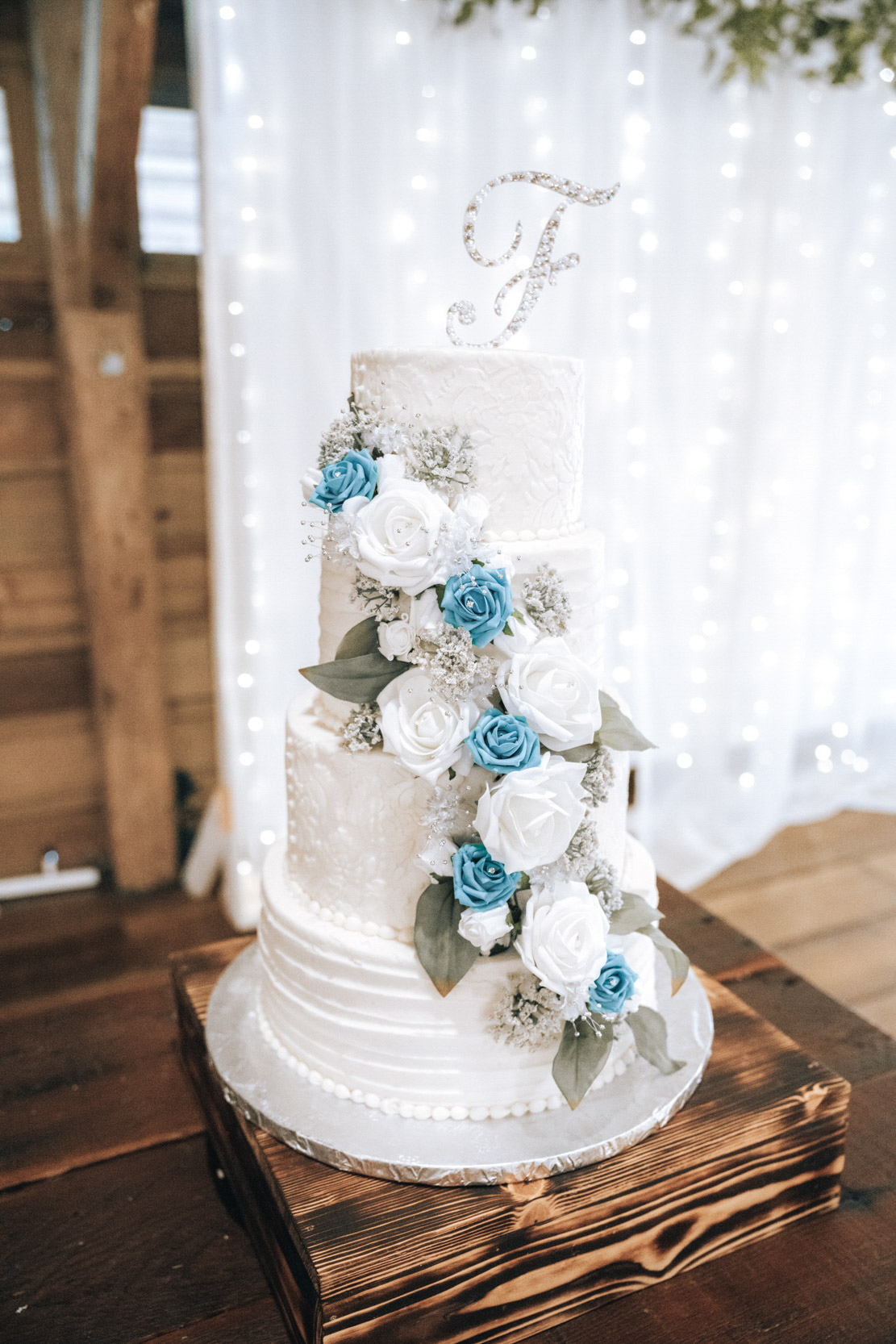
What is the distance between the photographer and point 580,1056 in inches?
38.8

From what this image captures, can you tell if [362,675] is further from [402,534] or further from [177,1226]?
[177,1226]

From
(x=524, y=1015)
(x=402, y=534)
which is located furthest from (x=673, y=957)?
(x=402, y=534)

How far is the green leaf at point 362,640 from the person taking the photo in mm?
995

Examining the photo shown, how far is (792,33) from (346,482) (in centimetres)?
219

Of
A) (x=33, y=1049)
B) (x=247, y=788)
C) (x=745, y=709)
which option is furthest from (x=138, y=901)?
(x=745, y=709)

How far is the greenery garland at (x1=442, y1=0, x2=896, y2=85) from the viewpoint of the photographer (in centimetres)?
225

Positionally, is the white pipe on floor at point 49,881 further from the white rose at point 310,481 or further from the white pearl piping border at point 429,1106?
the white rose at point 310,481

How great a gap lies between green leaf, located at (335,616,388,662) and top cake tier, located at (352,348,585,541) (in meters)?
0.15

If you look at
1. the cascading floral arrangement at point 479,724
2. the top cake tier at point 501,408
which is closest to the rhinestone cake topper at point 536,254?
the top cake tier at point 501,408

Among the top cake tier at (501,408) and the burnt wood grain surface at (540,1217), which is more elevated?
the top cake tier at (501,408)

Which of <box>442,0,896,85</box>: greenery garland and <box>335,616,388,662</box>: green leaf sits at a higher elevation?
<box>442,0,896,85</box>: greenery garland

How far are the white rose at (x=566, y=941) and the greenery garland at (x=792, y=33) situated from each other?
2.10m

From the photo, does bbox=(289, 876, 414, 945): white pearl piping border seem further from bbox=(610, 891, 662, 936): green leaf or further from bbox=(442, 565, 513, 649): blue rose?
bbox=(442, 565, 513, 649): blue rose

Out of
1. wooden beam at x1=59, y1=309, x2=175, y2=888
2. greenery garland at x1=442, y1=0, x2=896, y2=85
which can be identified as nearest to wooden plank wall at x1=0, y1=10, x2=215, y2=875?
wooden beam at x1=59, y1=309, x2=175, y2=888
